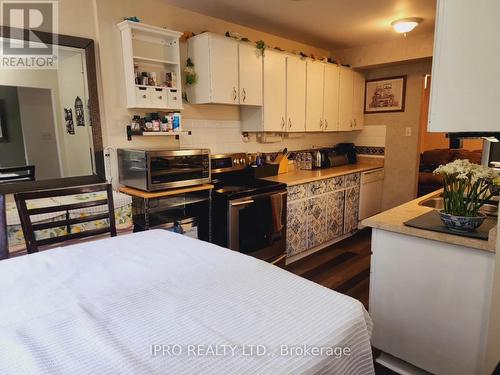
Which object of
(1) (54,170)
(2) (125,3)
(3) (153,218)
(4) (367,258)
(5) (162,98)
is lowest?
(4) (367,258)

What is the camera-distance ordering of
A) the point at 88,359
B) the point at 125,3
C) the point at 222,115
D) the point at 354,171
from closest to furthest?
the point at 88,359 → the point at 125,3 → the point at 222,115 → the point at 354,171

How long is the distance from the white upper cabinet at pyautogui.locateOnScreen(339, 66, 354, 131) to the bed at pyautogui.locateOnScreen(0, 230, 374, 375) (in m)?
→ 3.55

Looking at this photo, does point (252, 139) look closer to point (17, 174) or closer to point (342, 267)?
point (342, 267)

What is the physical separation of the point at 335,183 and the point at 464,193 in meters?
2.08

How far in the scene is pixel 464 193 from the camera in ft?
5.40

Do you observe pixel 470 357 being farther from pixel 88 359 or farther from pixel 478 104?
pixel 88 359

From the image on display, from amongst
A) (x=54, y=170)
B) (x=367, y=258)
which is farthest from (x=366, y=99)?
(x=54, y=170)

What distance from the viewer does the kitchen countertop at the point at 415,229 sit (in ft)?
4.85

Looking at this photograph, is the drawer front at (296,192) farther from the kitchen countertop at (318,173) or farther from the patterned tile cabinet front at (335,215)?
the patterned tile cabinet front at (335,215)

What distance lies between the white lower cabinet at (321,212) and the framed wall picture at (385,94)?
3.74 ft

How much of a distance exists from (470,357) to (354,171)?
2.65 meters

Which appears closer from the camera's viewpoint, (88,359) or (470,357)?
(88,359)

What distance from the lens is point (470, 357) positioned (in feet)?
5.11

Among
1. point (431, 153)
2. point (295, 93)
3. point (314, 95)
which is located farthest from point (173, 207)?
point (431, 153)
